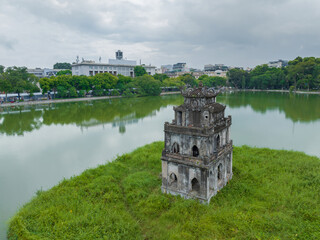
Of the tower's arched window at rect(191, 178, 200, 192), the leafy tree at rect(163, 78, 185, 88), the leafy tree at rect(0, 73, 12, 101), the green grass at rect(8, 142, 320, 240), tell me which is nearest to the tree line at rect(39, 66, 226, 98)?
the leafy tree at rect(0, 73, 12, 101)

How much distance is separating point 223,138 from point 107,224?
29.9 ft

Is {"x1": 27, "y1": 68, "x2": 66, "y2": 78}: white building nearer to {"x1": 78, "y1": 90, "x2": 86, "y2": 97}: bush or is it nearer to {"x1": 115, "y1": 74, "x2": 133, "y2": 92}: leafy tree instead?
{"x1": 78, "y1": 90, "x2": 86, "y2": 97}: bush

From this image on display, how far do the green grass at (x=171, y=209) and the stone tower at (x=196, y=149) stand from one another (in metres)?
0.87

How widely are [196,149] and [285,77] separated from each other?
8904 cm

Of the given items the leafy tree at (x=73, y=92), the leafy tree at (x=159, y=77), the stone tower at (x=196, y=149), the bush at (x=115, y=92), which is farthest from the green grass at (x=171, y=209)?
the leafy tree at (x=159, y=77)

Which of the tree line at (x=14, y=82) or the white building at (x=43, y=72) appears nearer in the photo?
the tree line at (x=14, y=82)

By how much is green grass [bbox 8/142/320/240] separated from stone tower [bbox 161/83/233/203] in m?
0.87

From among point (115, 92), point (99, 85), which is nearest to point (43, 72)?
point (99, 85)

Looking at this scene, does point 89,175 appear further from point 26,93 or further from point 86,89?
point 26,93

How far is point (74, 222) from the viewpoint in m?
11.4

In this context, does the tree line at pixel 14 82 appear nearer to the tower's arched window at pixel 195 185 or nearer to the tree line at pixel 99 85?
the tree line at pixel 99 85

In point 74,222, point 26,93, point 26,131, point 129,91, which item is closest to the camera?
point 74,222

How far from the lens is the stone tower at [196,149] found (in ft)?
43.7

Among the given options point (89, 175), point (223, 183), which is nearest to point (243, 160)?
point (223, 183)
